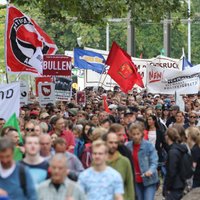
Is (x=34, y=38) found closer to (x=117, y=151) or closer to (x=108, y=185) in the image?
(x=117, y=151)

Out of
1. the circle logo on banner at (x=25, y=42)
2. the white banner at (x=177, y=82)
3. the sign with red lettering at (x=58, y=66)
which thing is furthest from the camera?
the white banner at (x=177, y=82)

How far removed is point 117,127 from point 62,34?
213 feet

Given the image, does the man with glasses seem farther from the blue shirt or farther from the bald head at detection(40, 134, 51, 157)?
the bald head at detection(40, 134, 51, 157)

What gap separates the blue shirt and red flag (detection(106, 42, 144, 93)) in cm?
1957

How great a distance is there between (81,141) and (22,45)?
827 centimetres

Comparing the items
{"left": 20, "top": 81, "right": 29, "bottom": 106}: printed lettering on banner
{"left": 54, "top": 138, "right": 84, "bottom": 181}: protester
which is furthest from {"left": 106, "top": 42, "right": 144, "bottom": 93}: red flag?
{"left": 54, "top": 138, "right": 84, "bottom": 181}: protester

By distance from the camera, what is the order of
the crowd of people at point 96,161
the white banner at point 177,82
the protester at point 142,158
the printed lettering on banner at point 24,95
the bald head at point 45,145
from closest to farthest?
the crowd of people at point 96,161
the bald head at point 45,145
the protester at point 142,158
the printed lettering on banner at point 24,95
the white banner at point 177,82

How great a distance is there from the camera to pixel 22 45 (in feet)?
79.4

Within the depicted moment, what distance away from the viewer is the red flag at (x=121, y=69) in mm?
30844

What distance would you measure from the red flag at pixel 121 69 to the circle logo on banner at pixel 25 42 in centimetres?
613

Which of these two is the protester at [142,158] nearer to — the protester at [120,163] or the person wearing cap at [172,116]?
the protester at [120,163]

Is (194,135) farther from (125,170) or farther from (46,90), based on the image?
(46,90)

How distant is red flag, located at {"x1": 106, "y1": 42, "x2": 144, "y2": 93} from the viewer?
30844 mm

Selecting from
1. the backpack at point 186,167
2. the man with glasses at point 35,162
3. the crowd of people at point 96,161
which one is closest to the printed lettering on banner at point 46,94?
the crowd of people at point 96,161
